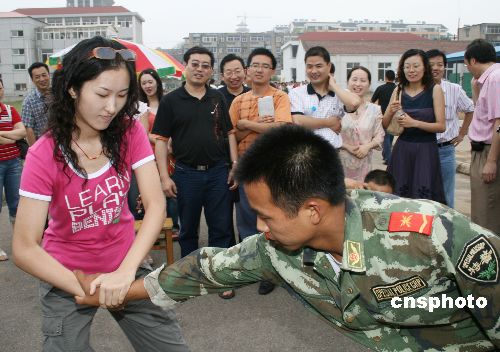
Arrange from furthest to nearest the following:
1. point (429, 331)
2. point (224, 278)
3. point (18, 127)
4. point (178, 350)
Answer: point (18, 127)
point (178, 350)
point (224, 278)
point (429, 331)

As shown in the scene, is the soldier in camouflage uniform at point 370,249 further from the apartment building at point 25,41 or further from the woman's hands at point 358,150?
the apartment building at point 25,41

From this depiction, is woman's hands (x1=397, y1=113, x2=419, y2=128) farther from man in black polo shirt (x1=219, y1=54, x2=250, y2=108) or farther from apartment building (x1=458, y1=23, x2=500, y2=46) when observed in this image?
apartment building (x1=458, y1=23, x2=500, y2=46)

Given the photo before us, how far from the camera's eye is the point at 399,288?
1.46 metres

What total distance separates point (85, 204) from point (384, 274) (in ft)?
3.96

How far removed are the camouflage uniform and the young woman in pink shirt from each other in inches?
11.9

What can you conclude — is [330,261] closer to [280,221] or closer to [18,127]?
[280,221]

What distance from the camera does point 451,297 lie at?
1465 millimetres

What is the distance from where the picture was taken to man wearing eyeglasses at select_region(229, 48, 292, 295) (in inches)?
161

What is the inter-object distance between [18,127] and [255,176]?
14.1 ft

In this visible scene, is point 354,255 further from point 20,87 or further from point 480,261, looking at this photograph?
point 20,87

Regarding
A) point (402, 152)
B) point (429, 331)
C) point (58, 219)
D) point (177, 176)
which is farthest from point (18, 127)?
point (429, 331)

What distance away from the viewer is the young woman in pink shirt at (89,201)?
177cm

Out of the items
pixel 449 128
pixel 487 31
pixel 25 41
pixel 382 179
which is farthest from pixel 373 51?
pixel 382 179

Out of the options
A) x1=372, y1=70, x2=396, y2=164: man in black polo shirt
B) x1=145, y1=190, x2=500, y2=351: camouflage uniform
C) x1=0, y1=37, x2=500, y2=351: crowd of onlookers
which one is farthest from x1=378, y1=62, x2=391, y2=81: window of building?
x1=145, y1=190, x2=500, y2=351: camouflage uniform
